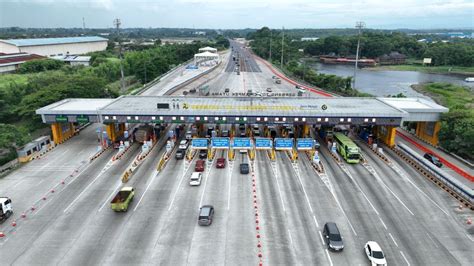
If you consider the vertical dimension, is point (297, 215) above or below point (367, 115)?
below

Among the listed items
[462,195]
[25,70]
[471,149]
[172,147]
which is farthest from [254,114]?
[25,70]

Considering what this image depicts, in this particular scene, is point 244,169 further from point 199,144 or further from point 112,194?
point 112,194

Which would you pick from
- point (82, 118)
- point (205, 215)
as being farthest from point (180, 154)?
point (205, 215)

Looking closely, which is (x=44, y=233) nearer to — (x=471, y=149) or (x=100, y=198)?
(x=100, y=198)

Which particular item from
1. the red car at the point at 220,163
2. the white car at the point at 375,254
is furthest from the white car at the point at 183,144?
the white car at the point at 375,254

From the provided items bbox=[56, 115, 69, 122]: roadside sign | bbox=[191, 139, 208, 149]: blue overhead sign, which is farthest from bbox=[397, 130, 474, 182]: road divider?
bbox=[56, 115, 69, 122]: roadside sign

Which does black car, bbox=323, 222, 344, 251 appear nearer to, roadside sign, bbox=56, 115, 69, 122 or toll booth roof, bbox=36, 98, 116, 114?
toll booth roof, bbox=36, 98, 116, 114
